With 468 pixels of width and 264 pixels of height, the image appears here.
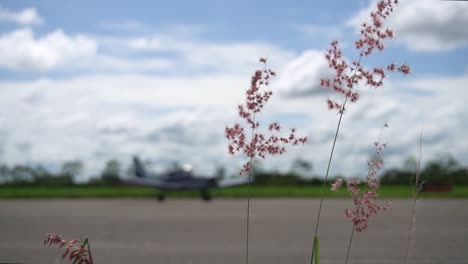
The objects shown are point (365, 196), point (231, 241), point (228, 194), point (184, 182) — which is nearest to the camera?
point (365, 196)

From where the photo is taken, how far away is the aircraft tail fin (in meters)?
44.2

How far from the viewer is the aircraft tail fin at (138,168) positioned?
44.2 m

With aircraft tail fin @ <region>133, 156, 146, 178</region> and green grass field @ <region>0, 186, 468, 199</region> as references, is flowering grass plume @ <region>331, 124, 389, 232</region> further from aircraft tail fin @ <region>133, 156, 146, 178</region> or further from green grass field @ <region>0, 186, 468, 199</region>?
aircraft tail fin @ <region>133, 156, 146, 178</region>

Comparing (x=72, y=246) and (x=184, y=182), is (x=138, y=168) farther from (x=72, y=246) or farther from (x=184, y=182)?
(x=72, y=246)

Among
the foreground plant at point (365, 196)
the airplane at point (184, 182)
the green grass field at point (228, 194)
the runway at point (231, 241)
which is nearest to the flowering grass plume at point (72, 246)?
the foreground plant at point (365, 196)

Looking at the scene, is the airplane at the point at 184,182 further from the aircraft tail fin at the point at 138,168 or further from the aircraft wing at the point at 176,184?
the aircraft tail fin at the point at 138,168

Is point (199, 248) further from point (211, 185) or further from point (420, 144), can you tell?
point (211, 185)

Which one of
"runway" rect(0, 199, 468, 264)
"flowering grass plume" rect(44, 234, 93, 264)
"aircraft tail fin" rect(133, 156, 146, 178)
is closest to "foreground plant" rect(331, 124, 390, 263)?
"flowering grass plume" rect(44, 234, 93, 264)

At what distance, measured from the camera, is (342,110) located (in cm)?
363

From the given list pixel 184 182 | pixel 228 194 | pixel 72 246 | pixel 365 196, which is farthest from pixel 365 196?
pixel 228 194

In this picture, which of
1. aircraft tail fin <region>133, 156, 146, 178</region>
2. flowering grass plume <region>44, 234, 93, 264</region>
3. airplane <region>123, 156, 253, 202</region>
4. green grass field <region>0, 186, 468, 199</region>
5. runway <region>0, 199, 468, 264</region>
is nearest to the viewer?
flowering grass plume <region>44, 234, 93, 264</region>

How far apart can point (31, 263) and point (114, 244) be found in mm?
2481

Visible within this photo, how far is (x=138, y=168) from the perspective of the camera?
4453cm

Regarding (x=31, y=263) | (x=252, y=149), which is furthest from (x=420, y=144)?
(x=31, y=263)
